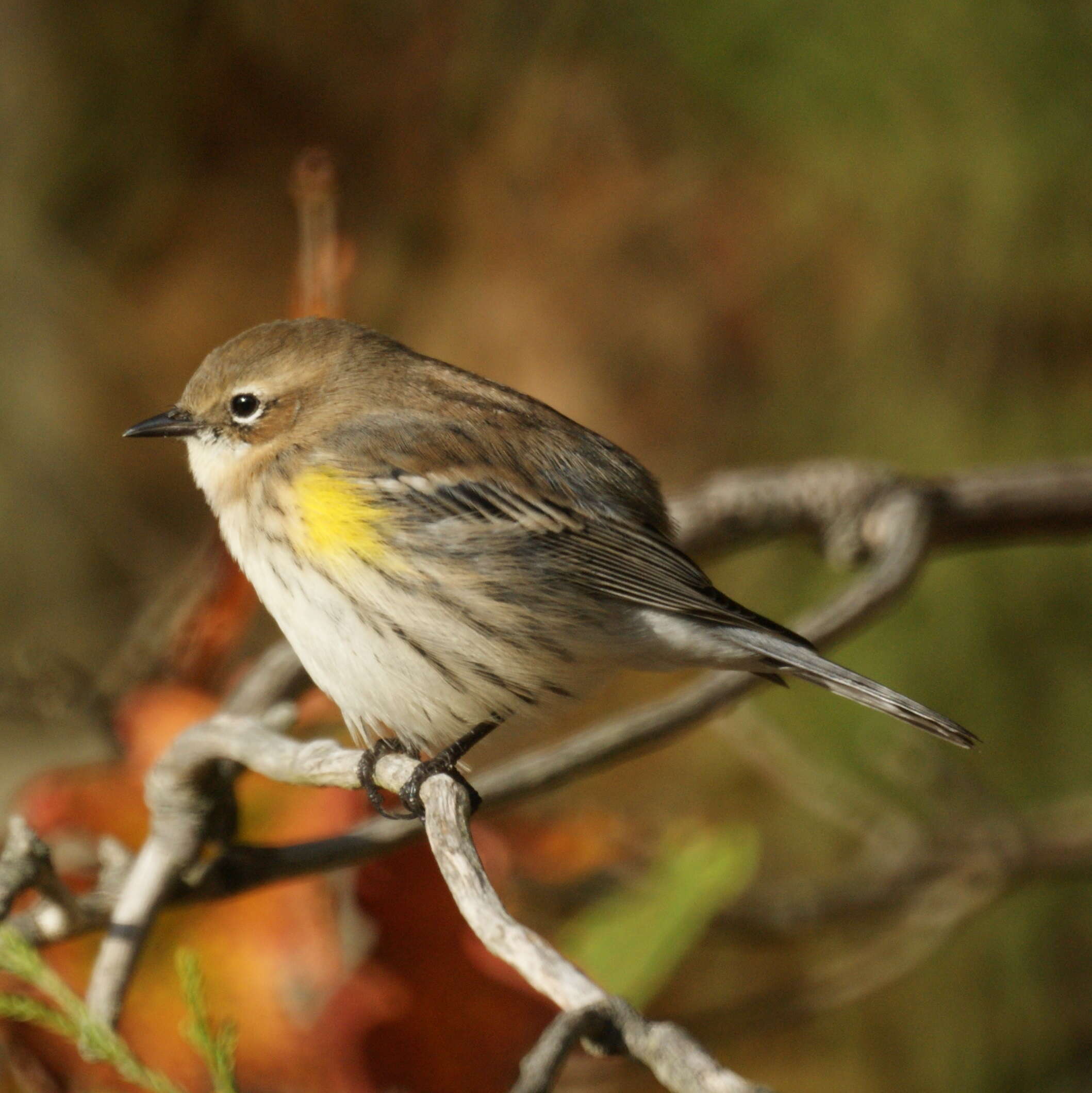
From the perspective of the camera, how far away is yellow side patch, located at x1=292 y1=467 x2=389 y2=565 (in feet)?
6.87

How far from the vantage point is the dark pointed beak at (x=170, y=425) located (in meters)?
2.28

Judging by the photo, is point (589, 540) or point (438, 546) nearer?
point (438, 546)

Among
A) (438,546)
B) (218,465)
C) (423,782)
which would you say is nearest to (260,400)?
(218,465)

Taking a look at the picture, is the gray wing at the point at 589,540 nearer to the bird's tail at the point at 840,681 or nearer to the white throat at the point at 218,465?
the bird's tail at the point at 840,681

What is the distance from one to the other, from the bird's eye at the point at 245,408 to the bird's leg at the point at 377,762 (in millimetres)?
639

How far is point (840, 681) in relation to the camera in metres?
2.04

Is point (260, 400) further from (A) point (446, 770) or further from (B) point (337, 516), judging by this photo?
(A) point (446, 770)

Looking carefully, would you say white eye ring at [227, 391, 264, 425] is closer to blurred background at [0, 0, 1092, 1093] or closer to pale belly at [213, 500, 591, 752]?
pale belly at [213, 500, 591, 752]

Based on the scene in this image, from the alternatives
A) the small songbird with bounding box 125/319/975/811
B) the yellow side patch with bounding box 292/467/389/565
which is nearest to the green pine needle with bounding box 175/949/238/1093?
the small songbird with bounding box 125/319/975/811

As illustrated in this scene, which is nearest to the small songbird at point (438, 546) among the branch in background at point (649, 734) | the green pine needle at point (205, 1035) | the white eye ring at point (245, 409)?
the white eye ring at point (245, 409)

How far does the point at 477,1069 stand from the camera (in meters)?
1.83

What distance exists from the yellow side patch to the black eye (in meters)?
0.22

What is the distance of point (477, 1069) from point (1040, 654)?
2.50 meters

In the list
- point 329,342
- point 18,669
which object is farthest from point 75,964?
point 329,342
